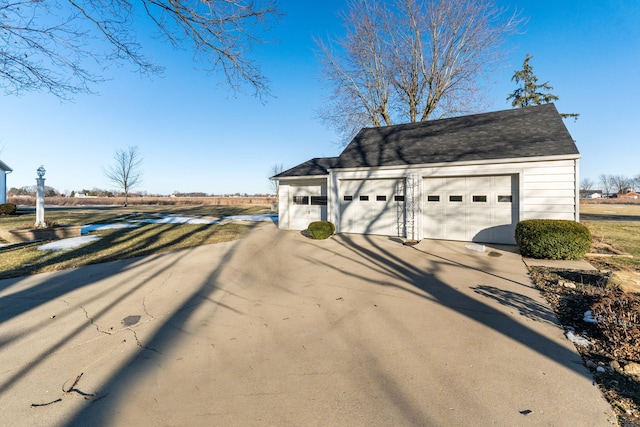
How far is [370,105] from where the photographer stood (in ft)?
68.9

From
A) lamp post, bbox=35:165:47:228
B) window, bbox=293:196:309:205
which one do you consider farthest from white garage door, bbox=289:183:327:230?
lamp post, bbox=35:165:47:228

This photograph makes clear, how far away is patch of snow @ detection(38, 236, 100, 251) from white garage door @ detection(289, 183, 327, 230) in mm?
7632

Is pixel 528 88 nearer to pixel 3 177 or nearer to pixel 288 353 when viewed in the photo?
pixel 288 353

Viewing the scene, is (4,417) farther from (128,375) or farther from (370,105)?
(370,105)

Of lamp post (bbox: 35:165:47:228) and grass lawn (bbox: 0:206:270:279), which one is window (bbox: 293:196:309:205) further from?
lamp post (bbox: 35:165:47:228)

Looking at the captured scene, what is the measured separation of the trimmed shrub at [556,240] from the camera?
705 cm

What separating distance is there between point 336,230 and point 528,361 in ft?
29.7

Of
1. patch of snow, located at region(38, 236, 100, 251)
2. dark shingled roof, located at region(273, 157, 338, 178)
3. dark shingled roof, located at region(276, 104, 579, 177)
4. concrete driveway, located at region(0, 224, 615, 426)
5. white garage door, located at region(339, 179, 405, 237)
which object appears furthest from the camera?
dark shingled roof, located at region(273, 157, 338, 178)

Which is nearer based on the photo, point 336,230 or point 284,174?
point 336,230

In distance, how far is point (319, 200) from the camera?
13.0 meters

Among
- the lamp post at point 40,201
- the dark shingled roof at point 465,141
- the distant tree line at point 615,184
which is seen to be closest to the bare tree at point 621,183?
the distant tree line at point 615,184

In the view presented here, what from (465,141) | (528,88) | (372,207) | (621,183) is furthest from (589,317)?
(621,183)

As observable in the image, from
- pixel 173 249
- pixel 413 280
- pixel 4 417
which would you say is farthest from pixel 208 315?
pixel 173 249

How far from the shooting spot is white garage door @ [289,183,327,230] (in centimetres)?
1290
